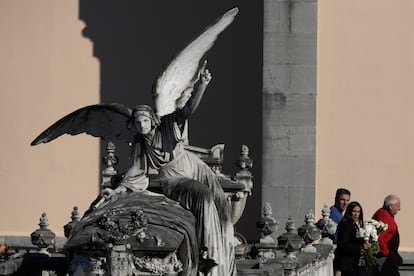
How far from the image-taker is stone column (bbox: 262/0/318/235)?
30.0 m

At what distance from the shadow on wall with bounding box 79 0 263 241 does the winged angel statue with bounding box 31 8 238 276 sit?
11249 millimetres

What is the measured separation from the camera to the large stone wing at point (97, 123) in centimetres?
1989

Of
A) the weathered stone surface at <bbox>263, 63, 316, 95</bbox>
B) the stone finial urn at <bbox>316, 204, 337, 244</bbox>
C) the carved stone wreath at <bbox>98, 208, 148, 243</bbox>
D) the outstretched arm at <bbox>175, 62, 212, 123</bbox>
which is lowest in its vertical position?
the stone finial urn at <bbox>316, 204, 337, 244</bbox>

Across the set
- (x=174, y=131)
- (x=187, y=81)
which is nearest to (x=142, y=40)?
(x=187, y=81)

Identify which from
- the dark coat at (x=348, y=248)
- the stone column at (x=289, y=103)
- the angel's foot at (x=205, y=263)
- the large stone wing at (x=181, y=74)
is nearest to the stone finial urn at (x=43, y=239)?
the large stone wing at (x=181, y=74)

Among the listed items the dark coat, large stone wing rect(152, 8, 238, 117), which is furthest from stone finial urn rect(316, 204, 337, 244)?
large stone wing rect(152, 8, 238, 117)

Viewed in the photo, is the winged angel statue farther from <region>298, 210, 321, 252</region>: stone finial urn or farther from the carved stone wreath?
<region>298, 210, 321, 252</region>: stone finial urn

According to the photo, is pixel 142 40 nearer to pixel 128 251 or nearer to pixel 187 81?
pixel 187 81

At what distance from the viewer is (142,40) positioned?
32.4m

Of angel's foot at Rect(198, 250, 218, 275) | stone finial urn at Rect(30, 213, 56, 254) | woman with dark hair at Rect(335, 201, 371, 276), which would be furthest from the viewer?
woman with dark hair at Rect(335, 201, 371, 276)

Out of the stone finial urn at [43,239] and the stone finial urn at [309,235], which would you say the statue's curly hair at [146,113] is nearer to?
the stone finial urn at [43,239]

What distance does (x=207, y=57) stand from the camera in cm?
3177

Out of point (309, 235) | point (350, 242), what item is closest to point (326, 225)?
point (350, 242)

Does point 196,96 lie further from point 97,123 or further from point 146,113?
point 97,123
